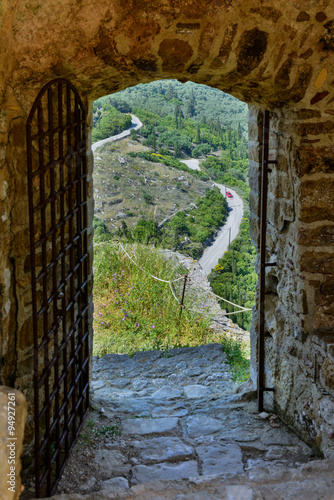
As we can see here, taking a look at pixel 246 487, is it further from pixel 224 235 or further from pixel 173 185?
pixel 173 185

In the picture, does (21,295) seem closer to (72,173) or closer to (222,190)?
(72,173)

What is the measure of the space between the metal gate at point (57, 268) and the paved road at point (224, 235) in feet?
18.6

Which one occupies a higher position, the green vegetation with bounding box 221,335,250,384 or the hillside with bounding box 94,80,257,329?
the hillside with bounding box 94,80,257,329

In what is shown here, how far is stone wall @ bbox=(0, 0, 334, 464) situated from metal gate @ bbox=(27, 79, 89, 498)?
0.32ft

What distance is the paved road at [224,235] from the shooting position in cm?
878

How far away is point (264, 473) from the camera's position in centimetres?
215

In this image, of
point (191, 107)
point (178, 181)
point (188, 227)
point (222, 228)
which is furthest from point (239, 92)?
point (191, 107)

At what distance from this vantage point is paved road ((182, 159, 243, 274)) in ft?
28.8

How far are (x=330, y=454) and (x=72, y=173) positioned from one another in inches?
78.2

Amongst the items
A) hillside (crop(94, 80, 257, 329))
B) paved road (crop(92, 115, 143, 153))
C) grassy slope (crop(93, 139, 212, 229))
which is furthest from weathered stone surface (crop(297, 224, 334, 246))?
paved road (crop(92, 115, 143, 153))

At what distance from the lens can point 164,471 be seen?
2.60 metres

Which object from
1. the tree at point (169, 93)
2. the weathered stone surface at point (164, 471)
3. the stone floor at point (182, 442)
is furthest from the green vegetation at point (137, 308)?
the tree at point (169, 93)

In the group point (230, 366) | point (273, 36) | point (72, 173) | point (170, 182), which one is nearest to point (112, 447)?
point (72, 173)

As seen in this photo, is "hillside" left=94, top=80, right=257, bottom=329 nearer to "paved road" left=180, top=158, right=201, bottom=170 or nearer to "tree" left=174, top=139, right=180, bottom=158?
"tree" left=174, top=139, right=180, bottom=158
